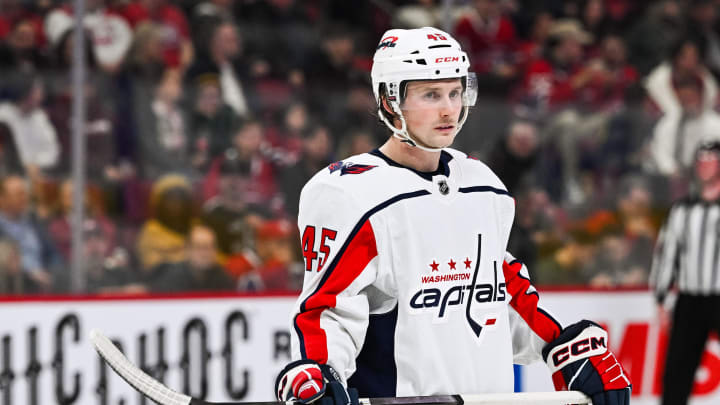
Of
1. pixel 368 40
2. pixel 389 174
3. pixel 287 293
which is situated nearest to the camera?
pixel 389 174

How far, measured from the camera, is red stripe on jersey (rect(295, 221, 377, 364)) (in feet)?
6.50

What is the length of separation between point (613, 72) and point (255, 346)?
209 cm

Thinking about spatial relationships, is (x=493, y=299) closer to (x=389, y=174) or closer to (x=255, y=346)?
(x=389, y=174)

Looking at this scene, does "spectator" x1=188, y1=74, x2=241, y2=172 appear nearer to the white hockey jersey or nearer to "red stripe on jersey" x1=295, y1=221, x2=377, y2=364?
the white hockey jersey

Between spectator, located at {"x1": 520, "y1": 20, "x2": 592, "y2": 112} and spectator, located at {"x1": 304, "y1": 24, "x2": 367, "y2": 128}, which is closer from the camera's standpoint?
spectator, located at {"x1": 304, "y1": 24, "x2": 367, "y2": 128}

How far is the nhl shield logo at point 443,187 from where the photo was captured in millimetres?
2094

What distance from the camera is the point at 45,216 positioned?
4.47m

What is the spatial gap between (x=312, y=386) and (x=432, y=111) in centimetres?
53

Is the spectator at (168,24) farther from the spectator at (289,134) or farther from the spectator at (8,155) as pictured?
the spectator at (8,155)

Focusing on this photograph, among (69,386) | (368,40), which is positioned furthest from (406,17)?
(69,386)

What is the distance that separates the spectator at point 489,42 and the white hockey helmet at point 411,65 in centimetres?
285

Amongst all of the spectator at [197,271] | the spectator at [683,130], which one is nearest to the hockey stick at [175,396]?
the spectator at [197,271]

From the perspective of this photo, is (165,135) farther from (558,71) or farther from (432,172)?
(432,172)

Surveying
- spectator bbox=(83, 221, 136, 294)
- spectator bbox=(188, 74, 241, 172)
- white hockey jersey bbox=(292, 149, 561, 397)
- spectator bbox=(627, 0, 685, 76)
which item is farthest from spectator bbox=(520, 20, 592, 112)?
white hockey jersey bbox=(292, 149, 561, 397)
